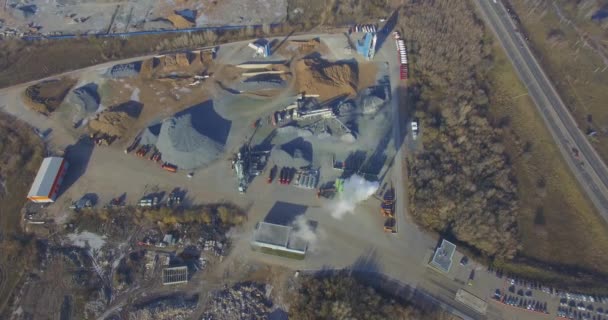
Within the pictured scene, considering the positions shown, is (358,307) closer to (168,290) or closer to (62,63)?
(168,290)

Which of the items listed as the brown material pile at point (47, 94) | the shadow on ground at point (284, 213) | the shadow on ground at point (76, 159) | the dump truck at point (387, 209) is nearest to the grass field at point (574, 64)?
the dump truck at point (387, 209)

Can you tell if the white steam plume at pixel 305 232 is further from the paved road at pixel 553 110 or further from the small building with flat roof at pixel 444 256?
the paved road at pixel 553 110

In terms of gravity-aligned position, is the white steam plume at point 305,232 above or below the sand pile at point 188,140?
below

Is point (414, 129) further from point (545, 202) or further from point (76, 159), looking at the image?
point (76, 159)

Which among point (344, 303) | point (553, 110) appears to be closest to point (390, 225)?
point (344, 303)

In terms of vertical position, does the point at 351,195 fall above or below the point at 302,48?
below
